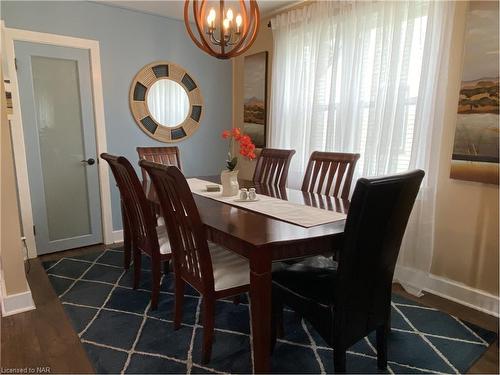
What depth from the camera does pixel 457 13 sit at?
222 cm

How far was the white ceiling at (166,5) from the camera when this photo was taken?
331 centimetres

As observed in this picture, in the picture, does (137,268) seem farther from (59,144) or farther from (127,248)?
(59,144)

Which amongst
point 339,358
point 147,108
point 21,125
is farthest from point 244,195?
point 21,125

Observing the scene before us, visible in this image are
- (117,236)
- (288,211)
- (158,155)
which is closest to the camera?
(288,211)

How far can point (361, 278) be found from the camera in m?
1.41

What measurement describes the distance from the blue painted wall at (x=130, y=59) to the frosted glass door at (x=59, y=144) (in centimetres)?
20

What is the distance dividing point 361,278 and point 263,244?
460 mm

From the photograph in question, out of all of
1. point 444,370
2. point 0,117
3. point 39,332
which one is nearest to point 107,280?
point 39,332

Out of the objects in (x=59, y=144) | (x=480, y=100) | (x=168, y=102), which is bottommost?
(x=59, y=144)

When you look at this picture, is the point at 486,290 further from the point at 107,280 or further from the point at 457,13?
the point at 107,280

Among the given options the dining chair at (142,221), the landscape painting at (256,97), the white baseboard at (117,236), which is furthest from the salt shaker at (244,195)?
the white baseboard at (117,236)

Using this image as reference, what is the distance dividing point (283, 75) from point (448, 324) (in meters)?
2.68

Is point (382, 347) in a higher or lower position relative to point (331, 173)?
lower

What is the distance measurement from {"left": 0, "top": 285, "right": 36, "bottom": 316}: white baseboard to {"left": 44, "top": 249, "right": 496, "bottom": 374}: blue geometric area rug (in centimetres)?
21
